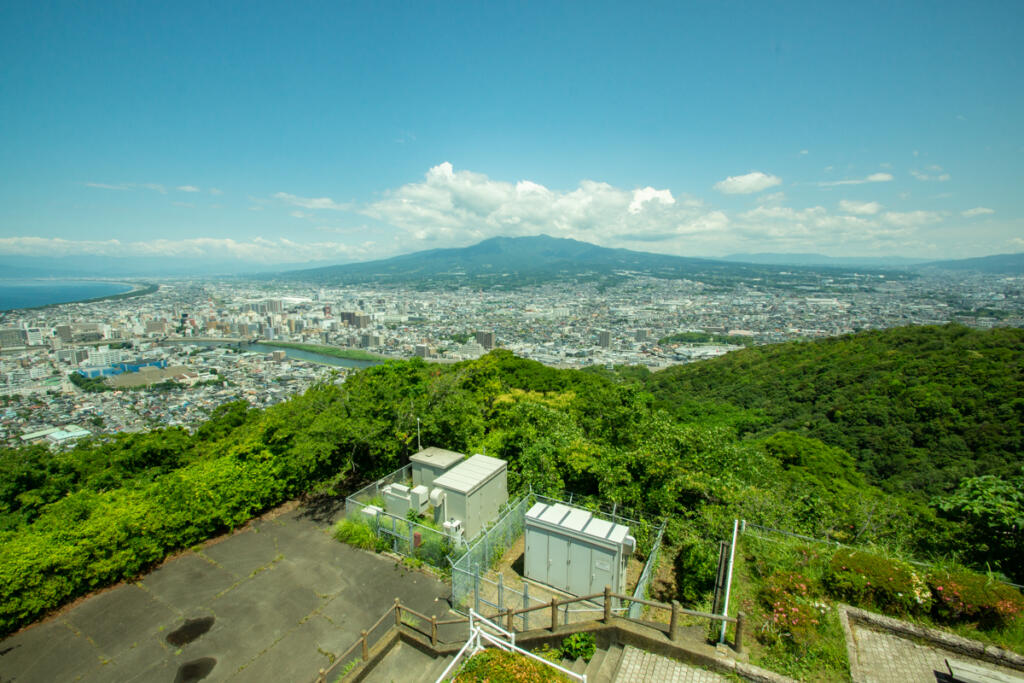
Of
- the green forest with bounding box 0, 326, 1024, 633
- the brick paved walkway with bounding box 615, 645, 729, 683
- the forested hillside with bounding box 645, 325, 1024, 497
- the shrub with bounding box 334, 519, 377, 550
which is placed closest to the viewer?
the brick paved walkway with bounding box 615, 645, 729, 683

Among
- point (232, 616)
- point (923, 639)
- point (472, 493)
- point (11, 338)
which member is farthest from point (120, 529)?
point (11, 338)

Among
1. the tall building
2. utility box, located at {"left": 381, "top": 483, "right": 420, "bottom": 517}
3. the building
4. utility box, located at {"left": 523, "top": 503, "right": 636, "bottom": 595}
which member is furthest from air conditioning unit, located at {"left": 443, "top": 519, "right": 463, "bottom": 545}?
the building

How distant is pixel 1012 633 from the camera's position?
4238mm

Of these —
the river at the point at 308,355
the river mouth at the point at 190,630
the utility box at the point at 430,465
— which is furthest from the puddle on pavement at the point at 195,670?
the river at the point at 308,355

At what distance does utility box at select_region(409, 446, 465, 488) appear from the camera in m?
9.16

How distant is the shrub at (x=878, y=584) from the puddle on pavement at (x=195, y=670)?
795 cm

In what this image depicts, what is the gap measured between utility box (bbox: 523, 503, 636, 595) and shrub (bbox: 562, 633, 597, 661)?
4.12ft

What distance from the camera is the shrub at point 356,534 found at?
784 cm

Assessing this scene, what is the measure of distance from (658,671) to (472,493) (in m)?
4.40

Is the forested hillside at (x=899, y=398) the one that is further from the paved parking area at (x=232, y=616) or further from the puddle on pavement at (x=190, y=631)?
the puddle on pavement at (x=190, y=631)

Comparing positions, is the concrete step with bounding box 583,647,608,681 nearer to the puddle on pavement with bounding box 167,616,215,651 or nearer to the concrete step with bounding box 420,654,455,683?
the concrete step with bounding box 420,654,455,683

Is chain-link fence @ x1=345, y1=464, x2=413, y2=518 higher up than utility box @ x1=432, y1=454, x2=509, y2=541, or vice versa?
utility box @ x1=432, y1=454, x2=509, y2=541

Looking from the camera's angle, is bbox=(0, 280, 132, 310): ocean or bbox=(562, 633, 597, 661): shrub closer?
bbox=(562, 633, 597, 661): shrub

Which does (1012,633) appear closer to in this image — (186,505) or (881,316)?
(186,505)
